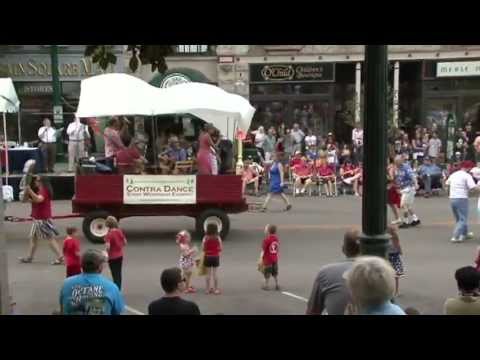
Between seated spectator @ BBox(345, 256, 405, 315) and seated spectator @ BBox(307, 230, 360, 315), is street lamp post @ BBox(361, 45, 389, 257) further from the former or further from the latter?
seated spectator @ BBox(345, 256, 405, 315)

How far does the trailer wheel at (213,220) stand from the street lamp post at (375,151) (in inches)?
297

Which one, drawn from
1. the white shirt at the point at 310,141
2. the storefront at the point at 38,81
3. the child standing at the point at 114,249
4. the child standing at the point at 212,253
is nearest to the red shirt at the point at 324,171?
the white shirt at the point at 310,141

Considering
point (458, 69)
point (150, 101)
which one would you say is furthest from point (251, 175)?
point (458, 69)

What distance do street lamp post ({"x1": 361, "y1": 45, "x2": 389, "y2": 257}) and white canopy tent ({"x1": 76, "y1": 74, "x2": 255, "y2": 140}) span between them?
8157 mm

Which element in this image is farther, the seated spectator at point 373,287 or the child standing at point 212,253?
the child standing at point 212,253

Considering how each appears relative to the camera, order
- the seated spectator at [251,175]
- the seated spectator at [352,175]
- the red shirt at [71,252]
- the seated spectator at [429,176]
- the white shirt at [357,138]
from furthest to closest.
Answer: the white shirt at [357,138] → the seated spectator at [251,175] → the seated spectator at [352,175] → the seated spectator at [429,176] → the red shirt at [71,252]

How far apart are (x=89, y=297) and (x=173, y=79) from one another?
23.5 m

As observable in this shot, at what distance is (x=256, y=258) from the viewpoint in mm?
11867

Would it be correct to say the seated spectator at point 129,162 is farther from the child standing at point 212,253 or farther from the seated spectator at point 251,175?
Answer: the seated spectator at point 251,175

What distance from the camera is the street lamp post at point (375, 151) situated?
558 centimetres

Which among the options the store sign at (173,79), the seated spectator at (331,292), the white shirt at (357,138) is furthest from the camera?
the store sign at (173,79)

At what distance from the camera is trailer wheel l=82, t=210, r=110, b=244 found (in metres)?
12.9

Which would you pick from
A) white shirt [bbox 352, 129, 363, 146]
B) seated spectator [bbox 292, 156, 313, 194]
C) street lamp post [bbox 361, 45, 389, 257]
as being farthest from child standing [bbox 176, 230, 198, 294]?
white shirt [bbox 352, 129, 363, 146]
